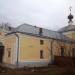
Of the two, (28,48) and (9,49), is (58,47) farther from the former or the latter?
(9,49)

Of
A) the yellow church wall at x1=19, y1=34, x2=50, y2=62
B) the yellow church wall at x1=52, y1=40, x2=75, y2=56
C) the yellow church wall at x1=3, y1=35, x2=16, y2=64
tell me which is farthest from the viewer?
the yellow church wall at x1=52, y1=40, x2=75, y2=56

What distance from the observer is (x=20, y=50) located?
1969 centimetres

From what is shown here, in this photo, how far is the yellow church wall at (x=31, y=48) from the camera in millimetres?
19906

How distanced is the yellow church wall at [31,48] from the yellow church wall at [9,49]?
1.13 metres

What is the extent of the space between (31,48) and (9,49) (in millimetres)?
3273

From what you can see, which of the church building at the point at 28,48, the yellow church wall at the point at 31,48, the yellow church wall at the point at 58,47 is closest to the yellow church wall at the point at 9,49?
the church building at the point at 28,48

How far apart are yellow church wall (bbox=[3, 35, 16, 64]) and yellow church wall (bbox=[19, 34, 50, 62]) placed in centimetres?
113

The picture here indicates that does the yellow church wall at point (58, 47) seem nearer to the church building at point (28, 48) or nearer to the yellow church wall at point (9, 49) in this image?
the church building at point (28, 48)

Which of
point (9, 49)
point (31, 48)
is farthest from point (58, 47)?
point (9, 49)

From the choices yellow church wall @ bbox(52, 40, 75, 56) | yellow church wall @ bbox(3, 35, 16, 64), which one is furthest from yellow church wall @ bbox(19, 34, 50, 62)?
yellow church wall @ bbox(52, 40, 75, 56)

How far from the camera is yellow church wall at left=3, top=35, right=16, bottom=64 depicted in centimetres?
2012

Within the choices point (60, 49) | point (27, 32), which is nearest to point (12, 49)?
point (27, 32)

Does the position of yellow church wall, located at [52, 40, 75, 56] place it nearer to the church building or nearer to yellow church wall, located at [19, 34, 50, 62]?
the church building

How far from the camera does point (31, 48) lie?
2088 centimetres
